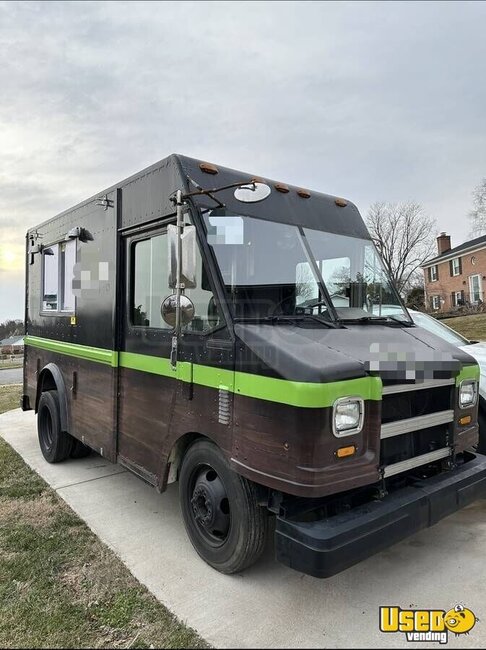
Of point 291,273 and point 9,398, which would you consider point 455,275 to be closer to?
point 9,398

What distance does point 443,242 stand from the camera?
40.3 m

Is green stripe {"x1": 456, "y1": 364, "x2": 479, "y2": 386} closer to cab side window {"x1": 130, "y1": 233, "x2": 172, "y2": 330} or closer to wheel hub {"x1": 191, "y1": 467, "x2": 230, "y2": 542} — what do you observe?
wheel hub {"x1": 191, "y1": 467, "x2": 230, "y2": 542}

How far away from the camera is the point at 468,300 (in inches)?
1368

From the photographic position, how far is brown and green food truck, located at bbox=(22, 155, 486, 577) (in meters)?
2.52

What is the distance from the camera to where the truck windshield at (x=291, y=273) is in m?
3.15

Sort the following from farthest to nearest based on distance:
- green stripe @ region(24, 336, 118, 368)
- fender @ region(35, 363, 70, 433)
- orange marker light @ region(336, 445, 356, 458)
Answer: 1. fender @ region(35, 363, 70, 433)
2. green stripe @ region(24, 336, 118, 368)
3. orange marker light @ region(336, 445, 356, 458)

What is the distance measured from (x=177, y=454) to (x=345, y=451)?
143 cm

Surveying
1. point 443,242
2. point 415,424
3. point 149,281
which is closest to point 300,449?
point 415,424

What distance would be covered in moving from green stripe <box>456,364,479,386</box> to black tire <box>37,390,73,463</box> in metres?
4.27

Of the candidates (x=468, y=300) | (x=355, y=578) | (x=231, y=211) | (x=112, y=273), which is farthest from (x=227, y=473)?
(x=468, y=300)

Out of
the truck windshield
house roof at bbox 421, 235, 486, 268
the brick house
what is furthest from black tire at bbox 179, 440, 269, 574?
house roof at bbox 421, 235, 486, 268

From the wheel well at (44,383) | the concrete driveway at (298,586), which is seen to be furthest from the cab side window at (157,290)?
the wheel well at (44,383)

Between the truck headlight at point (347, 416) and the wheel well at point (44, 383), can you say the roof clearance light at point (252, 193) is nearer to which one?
the truck headlight at point (347, 416)

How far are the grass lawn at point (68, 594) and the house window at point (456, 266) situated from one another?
37.4m
